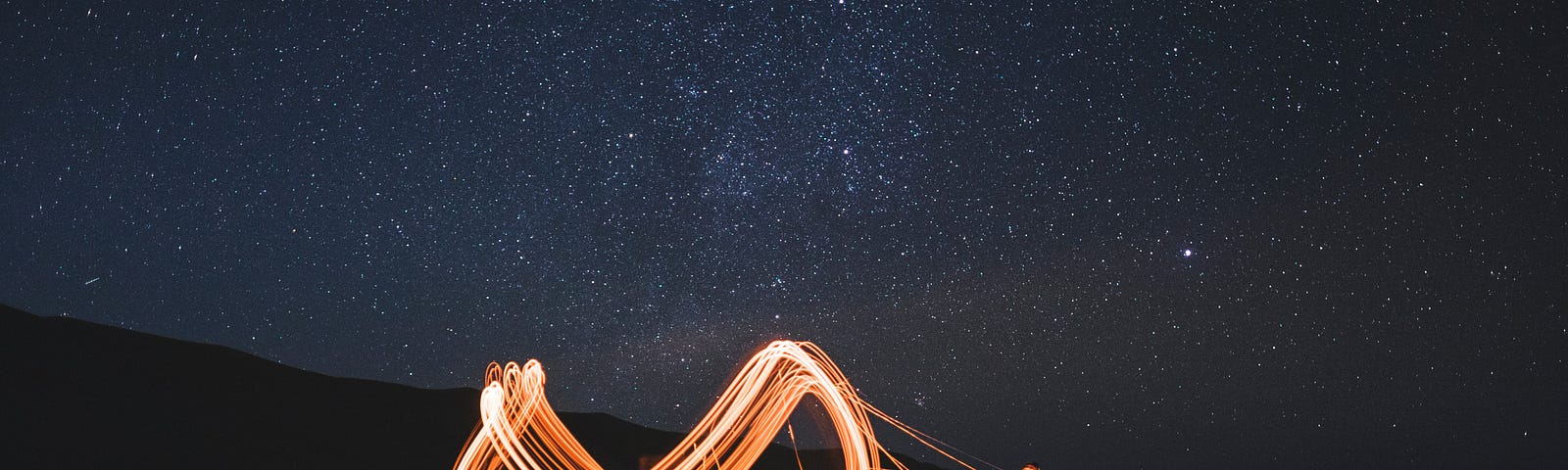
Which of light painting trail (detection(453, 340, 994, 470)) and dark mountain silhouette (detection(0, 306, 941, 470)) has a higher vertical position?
dark mountain silhouette (detection(0, 306, 941, 470))

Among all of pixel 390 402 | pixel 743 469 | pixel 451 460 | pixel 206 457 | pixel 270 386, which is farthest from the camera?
pixel 390 402

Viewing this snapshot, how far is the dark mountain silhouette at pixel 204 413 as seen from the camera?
48.5 feet

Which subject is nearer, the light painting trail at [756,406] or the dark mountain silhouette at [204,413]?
the light painting trail at [756,406]

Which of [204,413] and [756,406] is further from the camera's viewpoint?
[204,413]

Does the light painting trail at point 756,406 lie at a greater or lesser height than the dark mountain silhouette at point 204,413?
lesser

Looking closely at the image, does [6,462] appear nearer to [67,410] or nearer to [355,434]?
[67,410]

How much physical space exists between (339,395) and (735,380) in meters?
22.1

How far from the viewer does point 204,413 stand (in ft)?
63.9

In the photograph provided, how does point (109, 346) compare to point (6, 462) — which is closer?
point (6, 462)

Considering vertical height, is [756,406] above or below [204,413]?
below

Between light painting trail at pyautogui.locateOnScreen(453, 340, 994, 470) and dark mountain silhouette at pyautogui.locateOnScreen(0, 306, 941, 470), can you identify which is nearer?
light painting trail at pyautogui.locateOnScreen(453, 340, 994, 470)

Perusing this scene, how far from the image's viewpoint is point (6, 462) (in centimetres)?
1190

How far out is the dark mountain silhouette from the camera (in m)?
14.8

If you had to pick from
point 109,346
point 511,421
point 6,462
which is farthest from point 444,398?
point 511,421
